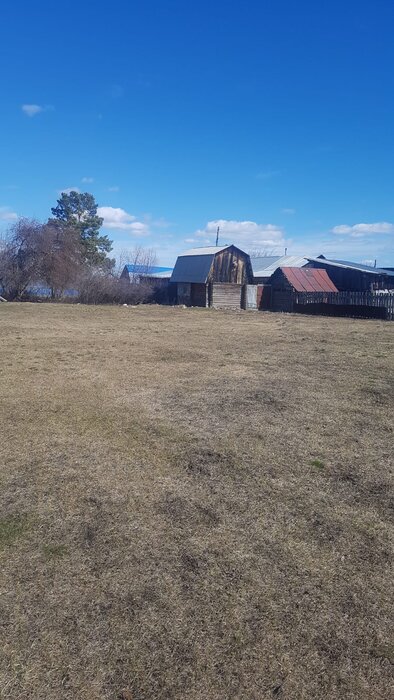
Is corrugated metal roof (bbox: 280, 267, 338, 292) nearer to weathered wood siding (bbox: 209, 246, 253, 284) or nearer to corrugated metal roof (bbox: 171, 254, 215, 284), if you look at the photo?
weathered wood siding (bbox: 209, 246, 253, 284)

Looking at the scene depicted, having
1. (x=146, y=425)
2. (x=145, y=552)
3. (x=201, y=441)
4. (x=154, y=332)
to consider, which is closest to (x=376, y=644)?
(x=145, y=552)

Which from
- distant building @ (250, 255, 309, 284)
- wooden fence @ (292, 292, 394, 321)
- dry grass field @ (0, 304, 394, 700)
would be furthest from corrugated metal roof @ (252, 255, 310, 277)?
dry grass field @ (0, 304, 394, 700)

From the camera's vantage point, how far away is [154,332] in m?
16.4

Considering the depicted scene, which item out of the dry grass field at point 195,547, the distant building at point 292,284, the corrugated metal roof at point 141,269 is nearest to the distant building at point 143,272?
the corrugated metal roof at point 141,269

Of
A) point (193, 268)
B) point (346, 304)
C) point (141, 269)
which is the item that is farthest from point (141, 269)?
point (346, 304)

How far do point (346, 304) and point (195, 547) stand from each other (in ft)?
90.0

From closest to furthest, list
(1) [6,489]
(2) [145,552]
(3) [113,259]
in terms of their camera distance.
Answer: (2) [145,552]
(1) [6,489]
(3) [113,259]

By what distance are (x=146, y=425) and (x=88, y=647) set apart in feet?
10.9

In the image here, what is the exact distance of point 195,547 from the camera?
9.59ft

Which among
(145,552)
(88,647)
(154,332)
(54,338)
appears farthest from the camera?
(154,332)

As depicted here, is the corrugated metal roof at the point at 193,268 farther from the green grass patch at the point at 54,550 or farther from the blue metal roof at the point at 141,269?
the green grass patch at the point at 54,550

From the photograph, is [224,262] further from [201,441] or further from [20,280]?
[201,441]

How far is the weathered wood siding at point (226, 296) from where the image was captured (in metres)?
34.8

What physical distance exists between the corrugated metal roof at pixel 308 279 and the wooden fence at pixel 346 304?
53.3 inches
